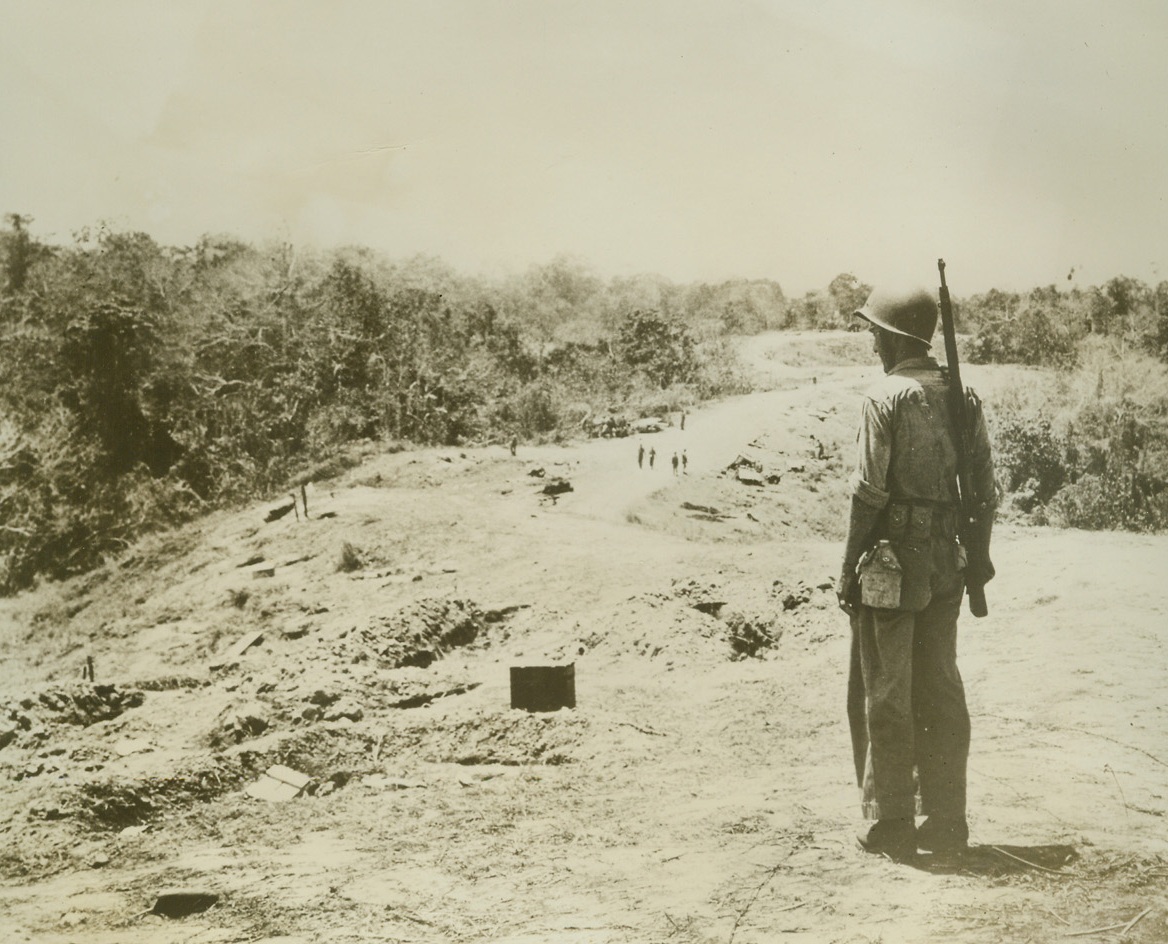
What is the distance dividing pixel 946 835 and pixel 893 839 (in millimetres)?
206

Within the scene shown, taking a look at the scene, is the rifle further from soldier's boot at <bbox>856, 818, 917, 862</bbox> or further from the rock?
the rock

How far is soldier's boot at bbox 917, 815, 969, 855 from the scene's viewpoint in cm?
311

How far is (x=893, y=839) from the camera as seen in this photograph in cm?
307

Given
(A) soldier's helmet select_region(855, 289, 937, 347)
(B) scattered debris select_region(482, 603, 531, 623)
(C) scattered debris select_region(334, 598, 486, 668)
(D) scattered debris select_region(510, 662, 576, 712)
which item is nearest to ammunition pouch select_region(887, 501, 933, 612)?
(A) soldier's helmet select_region(855, 289, 937, 347)

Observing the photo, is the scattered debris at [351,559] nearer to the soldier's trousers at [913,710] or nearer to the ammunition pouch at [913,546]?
the soldier's trousers at [913,710]

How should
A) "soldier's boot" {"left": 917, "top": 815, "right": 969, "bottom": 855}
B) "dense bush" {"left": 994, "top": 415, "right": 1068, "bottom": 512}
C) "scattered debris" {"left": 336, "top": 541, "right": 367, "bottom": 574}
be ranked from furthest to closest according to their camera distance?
"dense bush" {"left": 994, "top": 415, "right": 1068, "bottom": 512}
"scattered debris" {"left": 336, "top": 541, "right": 367, "bottom": 574}
"soldier's boot" {"left": 917, "top": 815, "right": 969, "bottom": 855}

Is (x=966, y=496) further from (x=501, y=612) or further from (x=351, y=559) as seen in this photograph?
(x=351, y=559)

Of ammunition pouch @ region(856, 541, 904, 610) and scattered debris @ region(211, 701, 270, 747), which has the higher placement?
ammunition pouch @ region(856, 541, 904, 610)

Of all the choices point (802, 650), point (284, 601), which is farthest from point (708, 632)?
point (284, 601)

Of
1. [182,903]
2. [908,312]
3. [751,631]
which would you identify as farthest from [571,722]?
[908,312]

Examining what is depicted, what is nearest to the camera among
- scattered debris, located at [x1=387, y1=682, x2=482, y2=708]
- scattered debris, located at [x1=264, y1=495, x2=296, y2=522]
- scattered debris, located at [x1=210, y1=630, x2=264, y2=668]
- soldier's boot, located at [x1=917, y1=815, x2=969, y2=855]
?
soldier's boot, located at [x1=917, y1=815, x2=969, y2=855]

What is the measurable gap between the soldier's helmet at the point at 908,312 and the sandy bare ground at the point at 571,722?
181 cm

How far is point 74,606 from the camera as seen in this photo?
17.4 ft

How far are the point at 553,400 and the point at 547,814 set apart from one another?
3.03 m
